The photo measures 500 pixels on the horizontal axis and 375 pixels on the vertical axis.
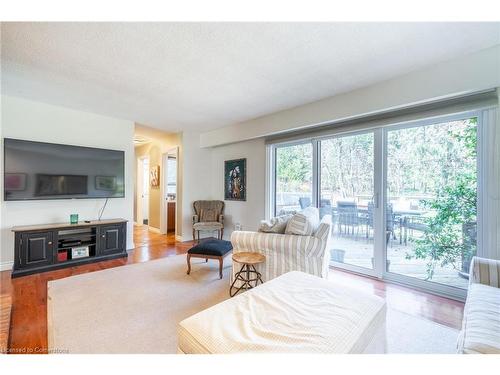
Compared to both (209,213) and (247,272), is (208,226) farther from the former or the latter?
(247,272)

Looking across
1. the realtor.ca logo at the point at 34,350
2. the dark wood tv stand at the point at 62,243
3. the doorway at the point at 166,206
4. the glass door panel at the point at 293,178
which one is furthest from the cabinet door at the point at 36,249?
the glass door panel at the point at 293,178

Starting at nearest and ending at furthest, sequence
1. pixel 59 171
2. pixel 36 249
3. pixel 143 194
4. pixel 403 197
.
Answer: pixel 403 197 < pixel 36 249 < pixel 59 171 < pixel 143 194

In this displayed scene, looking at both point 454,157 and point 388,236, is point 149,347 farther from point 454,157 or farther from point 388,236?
point 454,157

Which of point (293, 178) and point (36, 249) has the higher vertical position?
point (293, 178)

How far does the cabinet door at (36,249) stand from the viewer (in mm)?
3013

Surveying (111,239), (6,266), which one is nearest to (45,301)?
(111,239)

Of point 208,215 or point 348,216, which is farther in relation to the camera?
point 208,215

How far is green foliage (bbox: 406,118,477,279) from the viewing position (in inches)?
93.4

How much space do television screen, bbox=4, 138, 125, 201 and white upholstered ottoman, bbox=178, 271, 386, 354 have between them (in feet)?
11.5

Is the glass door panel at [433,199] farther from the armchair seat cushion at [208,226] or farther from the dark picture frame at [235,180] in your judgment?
the armchair seat cushion at [208,226]

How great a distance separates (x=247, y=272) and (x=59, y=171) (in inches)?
127

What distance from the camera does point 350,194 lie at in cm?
329

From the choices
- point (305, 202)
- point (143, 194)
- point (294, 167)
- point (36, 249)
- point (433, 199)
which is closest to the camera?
point (433, 199)
